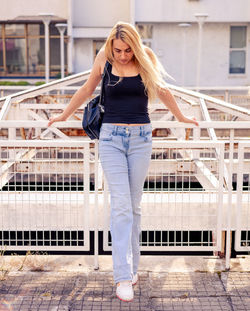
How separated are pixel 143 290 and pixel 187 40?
24527mm

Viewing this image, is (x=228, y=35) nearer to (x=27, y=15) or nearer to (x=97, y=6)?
(x=97, y=6)

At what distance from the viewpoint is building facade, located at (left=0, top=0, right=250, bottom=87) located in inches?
1059

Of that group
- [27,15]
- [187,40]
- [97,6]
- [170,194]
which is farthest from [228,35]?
[170,194]

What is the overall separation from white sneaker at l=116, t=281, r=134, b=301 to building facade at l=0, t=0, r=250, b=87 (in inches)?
912

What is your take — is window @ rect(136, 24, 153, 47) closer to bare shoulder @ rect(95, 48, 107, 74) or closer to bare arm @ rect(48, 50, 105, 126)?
bare arm @ rect(48, 50, 105, 126)

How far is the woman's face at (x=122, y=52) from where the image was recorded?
3.46m

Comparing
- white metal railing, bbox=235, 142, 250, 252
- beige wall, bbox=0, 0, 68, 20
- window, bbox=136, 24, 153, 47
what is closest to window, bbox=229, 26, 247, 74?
window, bbox=136, 24, 153, 47

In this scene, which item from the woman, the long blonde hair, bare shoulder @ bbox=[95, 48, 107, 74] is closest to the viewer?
the long blonde hair

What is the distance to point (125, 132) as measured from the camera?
11.7 feet

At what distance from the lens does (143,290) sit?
12.9 ft

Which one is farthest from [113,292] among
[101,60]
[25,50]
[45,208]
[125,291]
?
[25,50]

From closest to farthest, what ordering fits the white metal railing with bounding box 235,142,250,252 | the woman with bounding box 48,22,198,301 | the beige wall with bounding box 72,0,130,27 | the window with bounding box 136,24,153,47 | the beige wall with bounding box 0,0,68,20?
the woman with bounding box 48,22,198,301, the white metal railing with bounding box 235,142,250,252, the beige wall with bounding box 0,0,68,20, the beige wall with bounding box 72,0,130,27, the window with bounding box 136,24,153,47

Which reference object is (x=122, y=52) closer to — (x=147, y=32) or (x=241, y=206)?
(x=241, y=206)

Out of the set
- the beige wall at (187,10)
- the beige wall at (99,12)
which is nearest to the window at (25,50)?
the beige wall at (99,12)
